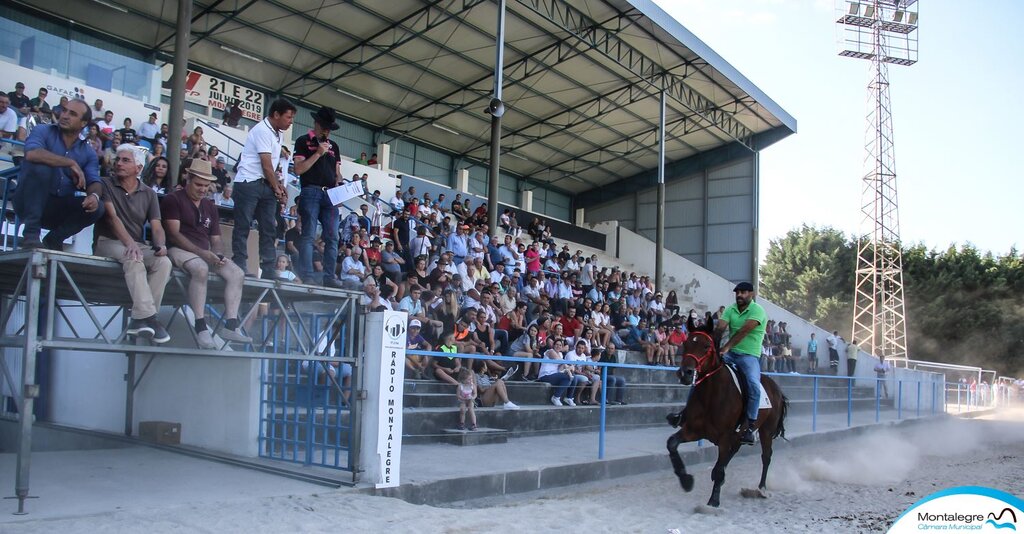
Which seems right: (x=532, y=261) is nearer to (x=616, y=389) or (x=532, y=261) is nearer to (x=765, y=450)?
(x=616, y=389)

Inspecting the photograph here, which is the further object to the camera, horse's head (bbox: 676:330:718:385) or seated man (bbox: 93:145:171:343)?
horse's head (bbox: 676:330:718:385)

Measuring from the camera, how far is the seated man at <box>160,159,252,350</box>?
6934mm

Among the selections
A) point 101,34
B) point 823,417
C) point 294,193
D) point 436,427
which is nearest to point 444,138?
point 101,34

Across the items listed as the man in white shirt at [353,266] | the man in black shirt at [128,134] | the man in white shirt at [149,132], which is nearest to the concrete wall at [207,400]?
the man in white shirt at [353,266]

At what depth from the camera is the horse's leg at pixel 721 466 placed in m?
8.56

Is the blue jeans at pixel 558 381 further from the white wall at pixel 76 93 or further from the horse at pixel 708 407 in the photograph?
the white wall at pixel 76 93

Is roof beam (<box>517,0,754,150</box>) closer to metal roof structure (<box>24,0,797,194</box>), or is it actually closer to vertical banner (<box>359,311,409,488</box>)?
metal roof structure (<box>24,0,797,194</box>)

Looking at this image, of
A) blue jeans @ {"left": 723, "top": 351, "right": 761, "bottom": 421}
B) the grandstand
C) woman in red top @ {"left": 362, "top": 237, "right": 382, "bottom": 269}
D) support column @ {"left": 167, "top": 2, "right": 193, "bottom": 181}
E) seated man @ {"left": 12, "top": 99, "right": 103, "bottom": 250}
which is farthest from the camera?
woman in red top @ {"left": 362, "top": 237, "right": 382, "bottom": 269}

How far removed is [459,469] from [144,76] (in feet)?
39.2

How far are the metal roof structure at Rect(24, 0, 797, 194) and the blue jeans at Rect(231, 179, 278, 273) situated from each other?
16166 mm

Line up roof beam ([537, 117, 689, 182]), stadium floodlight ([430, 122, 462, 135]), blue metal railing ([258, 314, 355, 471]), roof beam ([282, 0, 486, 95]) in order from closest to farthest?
blue metal railing ([258, 314, 355, 471]) < roof beam ([282, 0, 486, 95]) < stadium floodlight ([430, 122, 462, 135]) < roof beam ([537, 117, 689, 182])

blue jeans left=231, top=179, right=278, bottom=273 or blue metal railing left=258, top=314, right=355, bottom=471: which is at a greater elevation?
blue jeans left=231, top=179, right=278, bottom=273

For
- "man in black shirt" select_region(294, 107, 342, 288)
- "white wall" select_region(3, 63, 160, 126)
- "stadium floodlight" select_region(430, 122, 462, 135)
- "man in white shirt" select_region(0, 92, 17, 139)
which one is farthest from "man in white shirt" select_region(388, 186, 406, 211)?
"man in black shirt" select_region(294, 107, 342, 288)

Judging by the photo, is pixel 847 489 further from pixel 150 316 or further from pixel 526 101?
pixel 526 101
